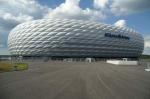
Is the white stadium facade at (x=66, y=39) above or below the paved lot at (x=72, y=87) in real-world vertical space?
above

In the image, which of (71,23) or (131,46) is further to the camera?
(131,46)

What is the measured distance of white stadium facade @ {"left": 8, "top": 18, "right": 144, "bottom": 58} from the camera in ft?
276

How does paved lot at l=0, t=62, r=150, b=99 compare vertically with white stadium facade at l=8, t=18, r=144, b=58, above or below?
below

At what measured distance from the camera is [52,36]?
83.7 meters

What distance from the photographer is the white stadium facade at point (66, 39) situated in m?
84.2

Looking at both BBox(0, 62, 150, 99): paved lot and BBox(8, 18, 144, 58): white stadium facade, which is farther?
BBox(8, 18, 144, 58): white stadium facade

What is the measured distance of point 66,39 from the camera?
84250 millimetres

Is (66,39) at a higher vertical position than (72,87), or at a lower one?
higher

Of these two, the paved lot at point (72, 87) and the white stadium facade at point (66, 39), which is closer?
the paved lot at point (72, 87)

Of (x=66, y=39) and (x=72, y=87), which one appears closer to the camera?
(x=72, y=87)

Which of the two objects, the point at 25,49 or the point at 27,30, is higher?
the point at 27,30

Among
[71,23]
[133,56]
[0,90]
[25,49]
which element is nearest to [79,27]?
[71,23]

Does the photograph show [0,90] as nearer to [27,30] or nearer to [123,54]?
[27,30]

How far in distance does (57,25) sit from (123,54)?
3505 centimetres
